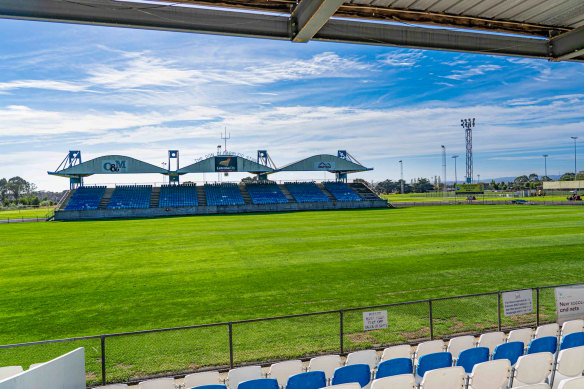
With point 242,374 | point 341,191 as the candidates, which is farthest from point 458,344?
point 341,191

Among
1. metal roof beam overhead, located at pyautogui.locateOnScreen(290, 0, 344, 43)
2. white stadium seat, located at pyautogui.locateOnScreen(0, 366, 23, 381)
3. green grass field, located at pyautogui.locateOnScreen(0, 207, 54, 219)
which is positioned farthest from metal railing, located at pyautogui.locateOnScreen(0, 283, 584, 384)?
green grass field, located at pyautogui.locateOnScreen(0, 207, 54, 219)

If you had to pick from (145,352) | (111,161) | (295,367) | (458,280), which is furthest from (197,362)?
(111,161)

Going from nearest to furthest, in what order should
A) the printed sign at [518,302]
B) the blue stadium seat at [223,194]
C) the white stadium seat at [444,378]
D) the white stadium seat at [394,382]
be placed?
the white stadium seat at [394,382]
the white stadium seat at [444,378]
the printed sign at [518,302]
the blue stadium seat at [223,194]

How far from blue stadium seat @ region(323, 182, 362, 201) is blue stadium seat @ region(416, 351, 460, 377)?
5827cm

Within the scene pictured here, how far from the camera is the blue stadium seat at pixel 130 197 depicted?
5506 cm

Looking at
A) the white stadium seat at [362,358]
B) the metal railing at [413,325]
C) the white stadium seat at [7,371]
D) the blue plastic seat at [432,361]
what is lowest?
the metal railing at [413,325]

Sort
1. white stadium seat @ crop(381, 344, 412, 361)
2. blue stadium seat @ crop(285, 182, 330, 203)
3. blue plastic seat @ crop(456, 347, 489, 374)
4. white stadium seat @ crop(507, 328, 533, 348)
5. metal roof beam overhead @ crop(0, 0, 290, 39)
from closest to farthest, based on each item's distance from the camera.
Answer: metal roof beam overhead @ crop(0, 0, 290, 39) → blue plastic seat @ crop(456, 347, 489, 374) → white stadium seat @ crop(381, 344, 412, 361) → white stadium seat @ crop(507, 328, 533, 348) → blue stadium seat @ crop(285, 182, 330, 203)

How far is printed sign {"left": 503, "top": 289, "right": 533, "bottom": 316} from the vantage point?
8.55m

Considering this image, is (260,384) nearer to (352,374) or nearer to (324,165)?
(352,374)

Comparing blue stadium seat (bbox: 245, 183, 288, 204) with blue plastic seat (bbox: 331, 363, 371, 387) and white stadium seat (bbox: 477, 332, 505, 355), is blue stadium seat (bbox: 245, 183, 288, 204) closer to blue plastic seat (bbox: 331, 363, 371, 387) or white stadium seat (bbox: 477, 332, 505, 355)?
white stadium seat (bbox: 477, 332, 505, 355)

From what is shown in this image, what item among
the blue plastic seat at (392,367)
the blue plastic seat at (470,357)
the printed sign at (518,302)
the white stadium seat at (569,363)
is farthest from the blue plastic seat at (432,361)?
the printed sign at (518,302)

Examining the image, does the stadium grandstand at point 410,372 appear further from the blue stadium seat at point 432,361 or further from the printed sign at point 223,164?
the printed sign at point 223,164

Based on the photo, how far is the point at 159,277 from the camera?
1673 cm

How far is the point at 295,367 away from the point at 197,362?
3249mm
